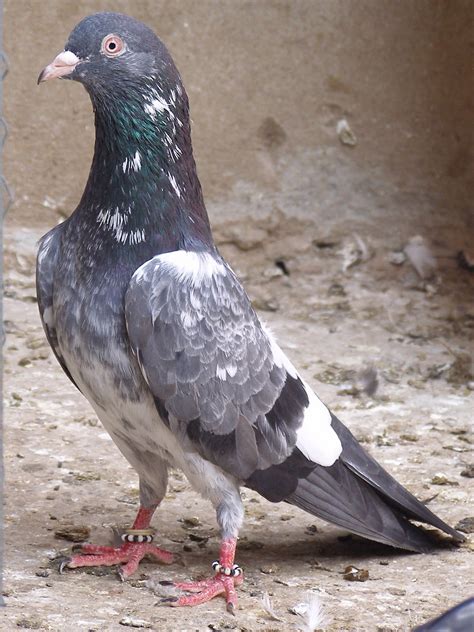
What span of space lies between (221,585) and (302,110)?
12.5 feet

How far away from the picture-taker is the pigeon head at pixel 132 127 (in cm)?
355

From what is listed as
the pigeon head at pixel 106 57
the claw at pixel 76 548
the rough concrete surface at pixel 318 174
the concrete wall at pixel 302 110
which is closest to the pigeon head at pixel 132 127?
the pigeon head at pixel 106 57

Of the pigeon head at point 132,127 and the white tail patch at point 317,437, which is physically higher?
the pigeon head at point 132,127

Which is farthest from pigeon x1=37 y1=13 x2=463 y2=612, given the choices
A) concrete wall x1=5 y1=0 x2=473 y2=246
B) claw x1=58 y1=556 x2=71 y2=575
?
concrete wall x1=5 y1=0 x2=473 y2=246

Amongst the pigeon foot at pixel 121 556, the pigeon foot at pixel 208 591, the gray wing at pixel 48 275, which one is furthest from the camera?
the pigeon foot at pixel 121 556

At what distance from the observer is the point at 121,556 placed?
4.01m

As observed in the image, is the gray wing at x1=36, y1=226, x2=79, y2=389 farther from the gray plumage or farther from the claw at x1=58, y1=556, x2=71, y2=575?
the claw at x1=58, y1=556, x2=71, y2=575

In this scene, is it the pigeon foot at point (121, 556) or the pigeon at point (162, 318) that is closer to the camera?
the pigeon at point (162, 318)

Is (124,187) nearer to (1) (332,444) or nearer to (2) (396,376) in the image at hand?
(1) (332,444)

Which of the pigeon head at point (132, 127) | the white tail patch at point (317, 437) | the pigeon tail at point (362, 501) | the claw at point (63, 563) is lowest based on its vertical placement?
the claw at point (63, 563)

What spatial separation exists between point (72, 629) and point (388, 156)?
4.29 m

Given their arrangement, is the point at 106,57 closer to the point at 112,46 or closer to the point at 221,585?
the point at 112,46

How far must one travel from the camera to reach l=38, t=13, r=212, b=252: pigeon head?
3.55 meters

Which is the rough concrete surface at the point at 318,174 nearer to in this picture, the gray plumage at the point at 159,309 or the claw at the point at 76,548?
the claw at the point at 76,548
